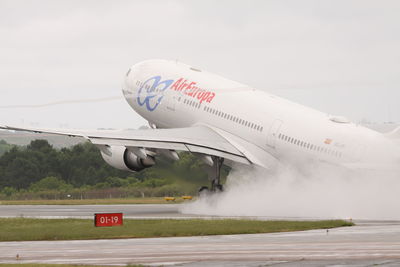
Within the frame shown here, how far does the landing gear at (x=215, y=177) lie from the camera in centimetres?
6003

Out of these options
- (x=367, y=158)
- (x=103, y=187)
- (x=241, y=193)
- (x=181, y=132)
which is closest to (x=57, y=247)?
(x=367, y=158)

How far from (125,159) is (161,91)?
26.3 feet

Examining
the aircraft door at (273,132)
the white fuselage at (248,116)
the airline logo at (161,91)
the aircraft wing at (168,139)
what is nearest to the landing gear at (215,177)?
the aircraft wing at (168,139)

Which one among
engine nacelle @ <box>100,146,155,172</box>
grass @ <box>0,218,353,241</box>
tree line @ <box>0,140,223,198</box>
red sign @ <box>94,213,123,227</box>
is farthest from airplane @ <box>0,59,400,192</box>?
tree line @ <box>0,140,223,198</box>

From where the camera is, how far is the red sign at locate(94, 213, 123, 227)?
41.6 meters

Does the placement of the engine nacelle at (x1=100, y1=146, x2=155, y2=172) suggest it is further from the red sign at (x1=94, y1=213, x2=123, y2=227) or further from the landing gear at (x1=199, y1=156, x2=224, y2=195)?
the red sign at (x1=94, y1=213, x2=123, y2=227)

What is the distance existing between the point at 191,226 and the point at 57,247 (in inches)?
348

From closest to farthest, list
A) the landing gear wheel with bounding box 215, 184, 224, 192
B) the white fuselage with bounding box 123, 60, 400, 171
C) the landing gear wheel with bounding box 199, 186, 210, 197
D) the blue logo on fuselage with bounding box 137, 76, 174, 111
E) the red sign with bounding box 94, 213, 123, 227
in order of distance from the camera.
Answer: the red sign with bounding box 94, 213, 123, 227, the white fuselage with bounding box 123, 60, 400, 171, the landing gear wheel with bounding box 215, 184, 224, 192, the landing gear wheel with bounding box 199, 186, 210, 197, the blue logo on fuselage with bounding box 137, 76, 174, 111

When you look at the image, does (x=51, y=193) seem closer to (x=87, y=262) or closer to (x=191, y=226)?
(x=191, y=226)

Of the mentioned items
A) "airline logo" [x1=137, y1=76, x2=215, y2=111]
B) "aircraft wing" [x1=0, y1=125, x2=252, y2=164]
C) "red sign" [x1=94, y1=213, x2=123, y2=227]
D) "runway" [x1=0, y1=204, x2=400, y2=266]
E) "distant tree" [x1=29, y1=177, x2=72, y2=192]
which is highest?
"airline logo" [x1=137, y1=76, x2=215, y2=111]

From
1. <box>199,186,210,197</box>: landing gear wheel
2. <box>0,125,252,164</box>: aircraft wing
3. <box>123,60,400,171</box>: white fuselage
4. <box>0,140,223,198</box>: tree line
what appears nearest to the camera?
<box>123,60,400,171</box>: white fuselage

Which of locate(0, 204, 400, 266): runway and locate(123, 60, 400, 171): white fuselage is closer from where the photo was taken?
locate(0, 204, 400, 266): runway

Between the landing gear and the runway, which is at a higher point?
the landing gear

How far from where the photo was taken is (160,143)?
2274 inches
